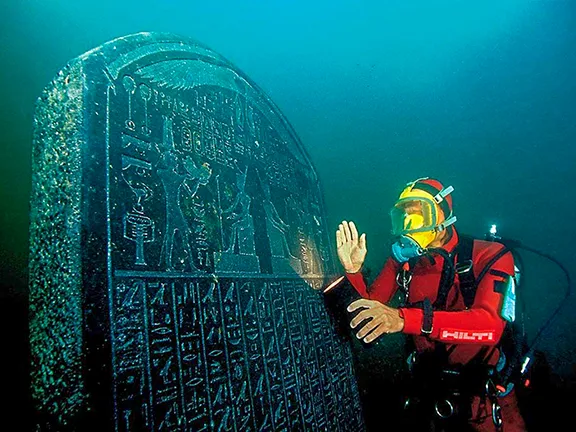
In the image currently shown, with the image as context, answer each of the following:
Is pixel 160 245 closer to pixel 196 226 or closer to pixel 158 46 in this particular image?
pixel 196 226

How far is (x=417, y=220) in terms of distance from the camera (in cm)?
325

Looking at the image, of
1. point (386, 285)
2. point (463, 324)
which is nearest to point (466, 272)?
point (463, 324)

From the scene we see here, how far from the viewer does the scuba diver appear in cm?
257

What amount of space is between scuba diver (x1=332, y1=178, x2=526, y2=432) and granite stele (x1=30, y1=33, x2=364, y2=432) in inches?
28.3

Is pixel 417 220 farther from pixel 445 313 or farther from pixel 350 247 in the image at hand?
pixel 445 313

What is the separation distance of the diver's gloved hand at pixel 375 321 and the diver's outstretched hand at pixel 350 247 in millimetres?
797

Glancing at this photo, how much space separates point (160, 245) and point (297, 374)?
4.48ft

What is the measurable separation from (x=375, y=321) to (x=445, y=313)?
2.02 feet

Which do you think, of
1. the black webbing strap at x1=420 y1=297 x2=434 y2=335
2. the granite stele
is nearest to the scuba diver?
the black webbing strap at x1=420 y1=297 x2=434 y2=335

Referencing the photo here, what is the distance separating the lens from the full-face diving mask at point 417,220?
10.0ft

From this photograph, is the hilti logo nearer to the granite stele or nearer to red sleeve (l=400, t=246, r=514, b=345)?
red sleeve (l=400, t=246, r=514, b=345)

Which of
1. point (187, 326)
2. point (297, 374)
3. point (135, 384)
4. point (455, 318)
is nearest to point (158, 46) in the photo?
point (187, 326)

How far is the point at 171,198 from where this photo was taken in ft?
5.87

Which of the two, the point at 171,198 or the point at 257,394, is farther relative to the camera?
the point at 257,394
